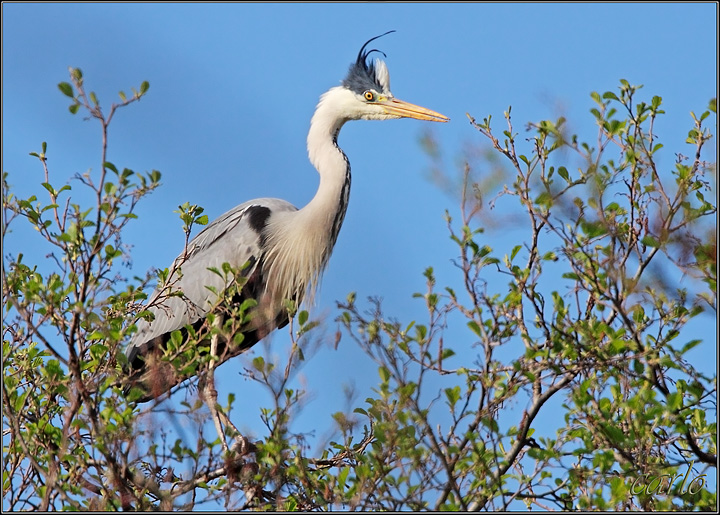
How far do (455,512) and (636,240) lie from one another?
1.19m

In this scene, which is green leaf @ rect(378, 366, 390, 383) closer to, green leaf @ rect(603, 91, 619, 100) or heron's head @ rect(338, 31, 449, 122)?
green leaf @ rect(603, 91, 619, 100)

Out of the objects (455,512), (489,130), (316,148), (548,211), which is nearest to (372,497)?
(455,512)

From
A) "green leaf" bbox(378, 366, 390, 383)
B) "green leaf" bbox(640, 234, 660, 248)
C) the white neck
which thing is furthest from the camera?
the white neck

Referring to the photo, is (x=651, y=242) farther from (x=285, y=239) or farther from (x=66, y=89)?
(x=285, y=239)

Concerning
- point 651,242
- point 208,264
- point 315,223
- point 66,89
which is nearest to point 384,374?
point 651,242

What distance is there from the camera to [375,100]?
19.7 ft

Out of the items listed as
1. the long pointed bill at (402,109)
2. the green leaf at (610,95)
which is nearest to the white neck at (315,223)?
the long pointed bill at (402,109)

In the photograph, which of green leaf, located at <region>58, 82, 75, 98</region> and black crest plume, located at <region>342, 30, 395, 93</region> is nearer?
green leaf, located at <region>58, 82, 75, 98</region>

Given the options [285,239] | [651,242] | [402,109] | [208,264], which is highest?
[402,109]

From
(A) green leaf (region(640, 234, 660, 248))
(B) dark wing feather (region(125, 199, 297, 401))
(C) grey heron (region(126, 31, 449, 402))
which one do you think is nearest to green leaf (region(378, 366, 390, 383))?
(A) green leaf (region(640, 234, 660, 248))

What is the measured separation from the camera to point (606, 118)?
3.24 m

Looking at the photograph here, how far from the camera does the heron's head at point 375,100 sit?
235 inches

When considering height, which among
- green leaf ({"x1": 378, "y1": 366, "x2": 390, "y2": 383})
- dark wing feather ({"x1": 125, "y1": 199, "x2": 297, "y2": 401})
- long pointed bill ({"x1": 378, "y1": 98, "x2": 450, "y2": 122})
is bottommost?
green leaf ({"x1": 378, "y1": 366, "x2": 390, "y2": 383})

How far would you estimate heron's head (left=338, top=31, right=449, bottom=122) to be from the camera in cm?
596
